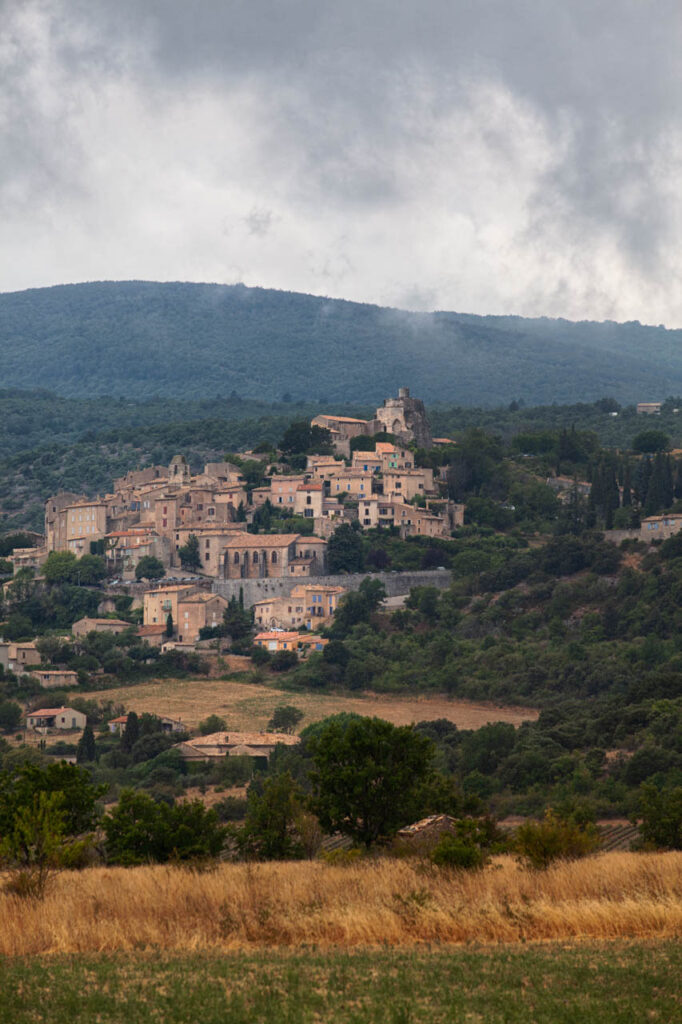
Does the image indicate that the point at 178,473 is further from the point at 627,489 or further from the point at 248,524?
the point at 627,489

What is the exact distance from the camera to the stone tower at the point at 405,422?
3996 inches

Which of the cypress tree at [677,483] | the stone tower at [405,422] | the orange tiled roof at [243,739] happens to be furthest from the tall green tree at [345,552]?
the orange tiled roof at [243,739]

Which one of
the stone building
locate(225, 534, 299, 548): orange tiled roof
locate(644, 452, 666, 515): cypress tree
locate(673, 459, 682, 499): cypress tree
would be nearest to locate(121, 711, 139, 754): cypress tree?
the stone building

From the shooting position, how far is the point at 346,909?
2275 cm

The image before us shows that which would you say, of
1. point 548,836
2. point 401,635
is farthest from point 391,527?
point 548,836

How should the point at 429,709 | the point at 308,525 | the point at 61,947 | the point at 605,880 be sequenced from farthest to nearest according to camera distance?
the point at 308,525 → the point at 429,709 → the point at 605,880 → the point at 61,947

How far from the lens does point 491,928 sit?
22.4 metres

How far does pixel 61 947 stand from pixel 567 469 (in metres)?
77.6

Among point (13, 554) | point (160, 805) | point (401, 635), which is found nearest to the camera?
point (160, 805)

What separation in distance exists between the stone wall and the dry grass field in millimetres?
9529

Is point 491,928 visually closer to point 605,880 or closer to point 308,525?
point 605,880

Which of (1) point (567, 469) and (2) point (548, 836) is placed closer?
(2) point (548, 836)

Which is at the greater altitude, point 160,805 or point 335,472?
point 335,472

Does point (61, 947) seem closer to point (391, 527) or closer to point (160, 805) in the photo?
point (160, 805)
